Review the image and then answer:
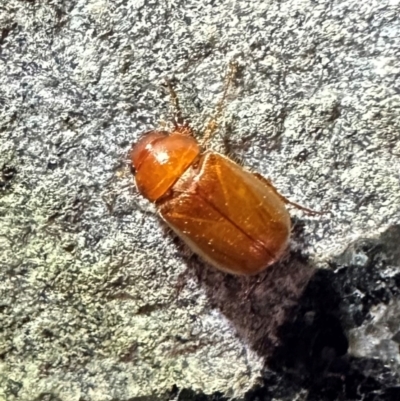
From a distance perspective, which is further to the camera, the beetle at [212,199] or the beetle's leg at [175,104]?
the beetle's leg at [175,104]

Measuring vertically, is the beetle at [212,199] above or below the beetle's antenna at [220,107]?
below

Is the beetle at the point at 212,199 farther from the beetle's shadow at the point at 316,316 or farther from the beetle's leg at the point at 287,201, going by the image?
the beetle's shadow at the point at 316,316

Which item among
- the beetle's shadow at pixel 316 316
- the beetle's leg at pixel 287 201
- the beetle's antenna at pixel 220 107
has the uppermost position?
the beetle's antenna at pixel 220 107

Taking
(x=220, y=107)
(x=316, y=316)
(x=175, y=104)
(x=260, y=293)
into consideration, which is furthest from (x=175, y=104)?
(x=316, y=316)

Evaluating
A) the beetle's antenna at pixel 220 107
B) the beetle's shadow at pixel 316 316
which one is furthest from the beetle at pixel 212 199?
the beetle's shadow at pixel 316 316

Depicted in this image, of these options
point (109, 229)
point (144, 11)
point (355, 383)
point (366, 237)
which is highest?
point (144, 11)

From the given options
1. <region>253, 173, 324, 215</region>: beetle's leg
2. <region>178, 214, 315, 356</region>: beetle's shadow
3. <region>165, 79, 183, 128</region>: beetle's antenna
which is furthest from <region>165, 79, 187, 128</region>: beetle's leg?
<region>178, 214, 315, 356</region>: beetle's shadow

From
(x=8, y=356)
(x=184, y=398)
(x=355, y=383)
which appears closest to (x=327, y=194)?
(x=355, y=383)

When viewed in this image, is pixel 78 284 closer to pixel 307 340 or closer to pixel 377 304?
pixel 307 340
